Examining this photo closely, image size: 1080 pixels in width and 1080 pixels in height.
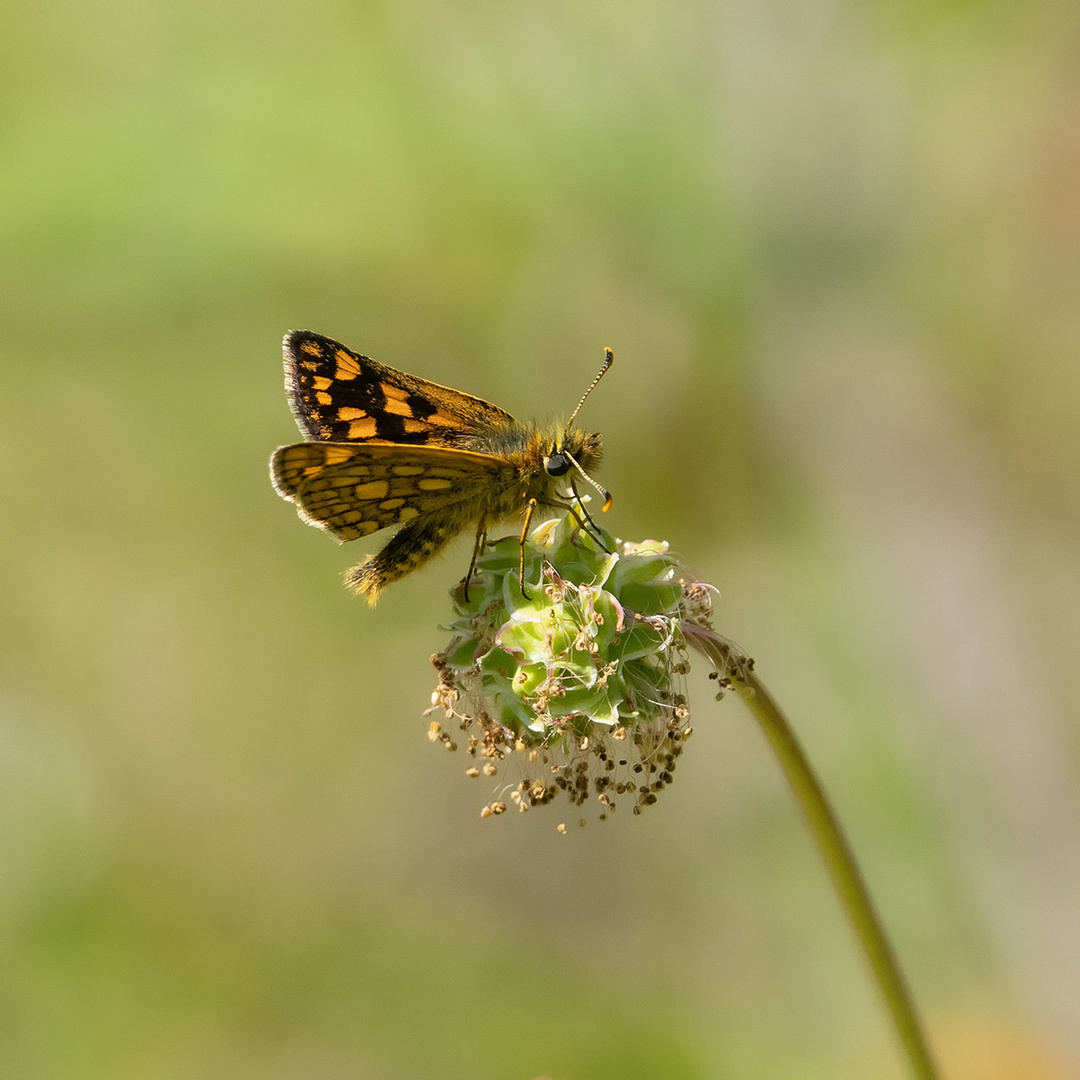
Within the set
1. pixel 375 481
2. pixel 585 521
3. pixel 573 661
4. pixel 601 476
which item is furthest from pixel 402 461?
pixel 601 476

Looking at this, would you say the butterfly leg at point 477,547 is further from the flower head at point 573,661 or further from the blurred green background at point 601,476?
the blurred green background at point 601,476

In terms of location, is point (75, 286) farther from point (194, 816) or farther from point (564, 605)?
point (564, 605)

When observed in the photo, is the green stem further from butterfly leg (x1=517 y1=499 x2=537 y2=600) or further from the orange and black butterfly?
the orange and black butterfly

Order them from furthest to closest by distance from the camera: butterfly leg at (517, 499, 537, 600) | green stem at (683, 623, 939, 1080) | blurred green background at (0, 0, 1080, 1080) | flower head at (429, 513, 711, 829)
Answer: blurred green background at (0, 0, 1080, 1080) < butterfly leg at (517, 499, 537, 600) < flower head at (429, 513, 711, 829) < green stem at (683, 623, 939, 1080)

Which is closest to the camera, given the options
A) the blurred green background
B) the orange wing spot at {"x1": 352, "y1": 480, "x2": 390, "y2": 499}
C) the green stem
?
the green stem

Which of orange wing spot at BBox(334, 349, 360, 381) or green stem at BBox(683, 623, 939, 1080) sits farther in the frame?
orange wing spot at BBox(334, 349, 360, 381)

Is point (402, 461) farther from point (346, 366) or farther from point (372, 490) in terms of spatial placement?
point (346, 366)

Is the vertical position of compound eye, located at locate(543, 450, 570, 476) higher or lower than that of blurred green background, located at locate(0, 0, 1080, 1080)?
lower

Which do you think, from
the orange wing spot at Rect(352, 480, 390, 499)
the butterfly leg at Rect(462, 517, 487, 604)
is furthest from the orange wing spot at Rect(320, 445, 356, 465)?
the butterfly leg at Rect(462, 517, 487, 604)
